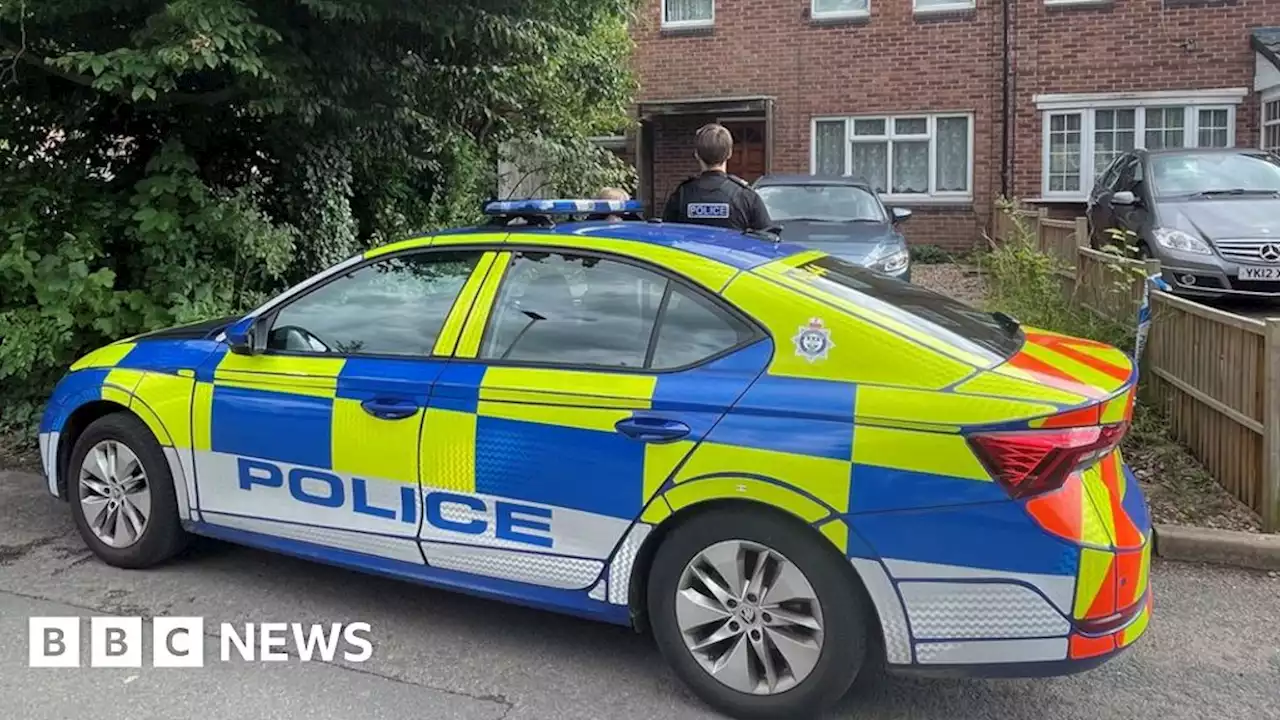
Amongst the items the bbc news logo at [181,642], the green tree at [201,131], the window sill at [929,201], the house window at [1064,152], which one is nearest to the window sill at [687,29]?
the window sill at [929,201]

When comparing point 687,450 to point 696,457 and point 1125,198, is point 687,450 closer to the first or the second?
point 696,457

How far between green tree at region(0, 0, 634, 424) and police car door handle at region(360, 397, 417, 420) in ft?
7.96

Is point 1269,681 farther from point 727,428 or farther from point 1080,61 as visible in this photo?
point 1080,61

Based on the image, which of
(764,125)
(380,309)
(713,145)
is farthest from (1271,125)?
(380,309)

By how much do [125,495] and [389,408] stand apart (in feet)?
5.09

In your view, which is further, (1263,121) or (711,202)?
(1263,121)

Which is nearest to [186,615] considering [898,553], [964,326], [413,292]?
[413,292]

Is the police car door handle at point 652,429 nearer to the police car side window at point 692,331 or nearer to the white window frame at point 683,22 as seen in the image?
the police car side window at point 692,331

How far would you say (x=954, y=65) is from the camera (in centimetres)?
1752

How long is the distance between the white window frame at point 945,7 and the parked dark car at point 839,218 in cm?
687

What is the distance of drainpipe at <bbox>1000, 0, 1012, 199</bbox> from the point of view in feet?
56.4

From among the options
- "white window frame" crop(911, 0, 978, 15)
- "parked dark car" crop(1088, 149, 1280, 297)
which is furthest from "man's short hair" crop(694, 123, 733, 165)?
"white window frame" crop(911, 0, 978, 15)

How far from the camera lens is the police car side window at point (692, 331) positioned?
3.54 meters

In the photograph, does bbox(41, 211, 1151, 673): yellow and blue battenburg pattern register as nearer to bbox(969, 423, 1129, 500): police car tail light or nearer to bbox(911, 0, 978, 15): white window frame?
bbox(969, 423, 1129, 500): police car tail light
